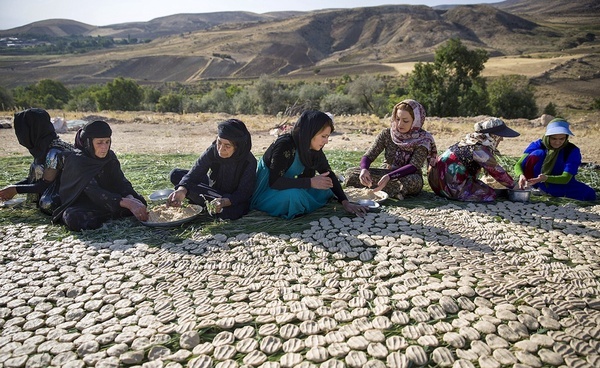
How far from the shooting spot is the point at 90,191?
14.2 feet

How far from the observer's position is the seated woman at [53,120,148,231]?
4230 millimetres

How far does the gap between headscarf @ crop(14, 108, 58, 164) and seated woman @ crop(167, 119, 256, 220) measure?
1.63m

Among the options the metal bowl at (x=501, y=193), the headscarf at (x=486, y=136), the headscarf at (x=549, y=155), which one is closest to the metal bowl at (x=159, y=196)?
the headscarf at (x=486, y=136)

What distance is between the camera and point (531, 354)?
2.39 meters

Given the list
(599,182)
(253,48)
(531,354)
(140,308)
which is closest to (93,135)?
(140,308)

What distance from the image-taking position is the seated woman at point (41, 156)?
4.64 meters

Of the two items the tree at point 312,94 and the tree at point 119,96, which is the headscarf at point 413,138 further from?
the tree at point 119,96

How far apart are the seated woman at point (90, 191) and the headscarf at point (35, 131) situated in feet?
1.94

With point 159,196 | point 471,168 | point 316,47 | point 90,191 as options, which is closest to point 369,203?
point 471,168

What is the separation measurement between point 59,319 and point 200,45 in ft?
283

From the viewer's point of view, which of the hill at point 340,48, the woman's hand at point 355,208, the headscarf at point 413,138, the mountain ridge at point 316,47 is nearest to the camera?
the woman's hand at point 355,208

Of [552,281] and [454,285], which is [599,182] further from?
[454,285]

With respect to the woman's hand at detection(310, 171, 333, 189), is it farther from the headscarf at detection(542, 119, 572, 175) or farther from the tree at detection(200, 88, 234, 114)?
the tree at detection(200, 88, 234, 114)

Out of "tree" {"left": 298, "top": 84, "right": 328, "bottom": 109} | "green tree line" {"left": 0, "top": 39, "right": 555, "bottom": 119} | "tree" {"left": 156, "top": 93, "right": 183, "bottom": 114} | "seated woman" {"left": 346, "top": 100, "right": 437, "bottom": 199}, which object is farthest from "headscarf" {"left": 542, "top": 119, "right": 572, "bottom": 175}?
"tree" {"left": 156, "top": 93, "right": 183, "bottom": 114}
